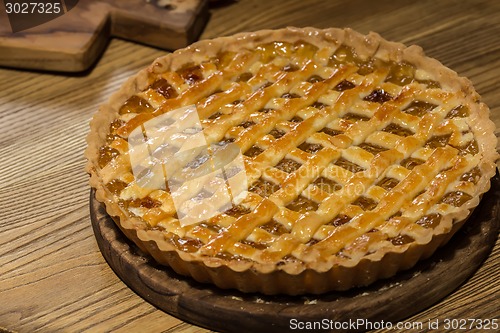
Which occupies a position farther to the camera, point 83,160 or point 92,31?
point 92,31

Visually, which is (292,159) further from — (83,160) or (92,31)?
(92,31)

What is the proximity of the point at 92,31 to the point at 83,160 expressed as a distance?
0.53 meters

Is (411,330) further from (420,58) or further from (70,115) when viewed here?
(70,115)

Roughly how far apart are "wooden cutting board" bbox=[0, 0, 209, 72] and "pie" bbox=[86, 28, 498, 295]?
39cm

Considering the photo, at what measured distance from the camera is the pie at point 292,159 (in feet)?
5.56

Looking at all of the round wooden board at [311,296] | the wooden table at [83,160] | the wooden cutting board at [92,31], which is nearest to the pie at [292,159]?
the round wooden board at [311,296]

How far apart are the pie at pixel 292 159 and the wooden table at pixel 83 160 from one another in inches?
6.5

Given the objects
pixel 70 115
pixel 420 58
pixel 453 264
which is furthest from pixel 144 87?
pixel 453 264

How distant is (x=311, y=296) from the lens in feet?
5.61

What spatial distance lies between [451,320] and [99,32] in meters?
1.49

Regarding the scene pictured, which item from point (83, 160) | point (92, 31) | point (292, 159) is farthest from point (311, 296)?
point (92, 31)

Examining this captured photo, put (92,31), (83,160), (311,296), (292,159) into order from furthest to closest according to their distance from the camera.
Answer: (92,31) → (83,160) → (292,159) → (311,296)

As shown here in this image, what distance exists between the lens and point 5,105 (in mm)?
2516

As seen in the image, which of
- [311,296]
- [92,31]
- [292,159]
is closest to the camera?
[311,296]
